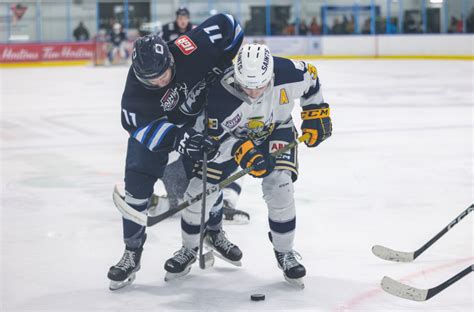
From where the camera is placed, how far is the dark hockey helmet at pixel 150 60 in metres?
2.79

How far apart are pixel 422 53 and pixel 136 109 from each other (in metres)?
16.3

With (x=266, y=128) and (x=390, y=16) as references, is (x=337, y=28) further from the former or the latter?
(x=266, y=128)

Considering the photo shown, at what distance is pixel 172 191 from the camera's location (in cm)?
409

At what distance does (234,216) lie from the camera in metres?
3.98

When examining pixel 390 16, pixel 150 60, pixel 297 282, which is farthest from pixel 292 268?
pixel 390 16

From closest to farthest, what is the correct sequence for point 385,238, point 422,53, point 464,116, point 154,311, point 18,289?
point 154,311, point 18,289, point 385,238, point 464,116, point 422,53

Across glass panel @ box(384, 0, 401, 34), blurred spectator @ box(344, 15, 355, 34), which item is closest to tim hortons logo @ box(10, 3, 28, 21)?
blurred spectator @ box(344, 15, 355, 34)

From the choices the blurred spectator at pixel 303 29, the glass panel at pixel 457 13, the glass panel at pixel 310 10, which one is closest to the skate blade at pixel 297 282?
the glass panel at pixel 457 13

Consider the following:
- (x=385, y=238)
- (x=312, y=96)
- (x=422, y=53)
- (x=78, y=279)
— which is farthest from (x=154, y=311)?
(x=422, y=53)

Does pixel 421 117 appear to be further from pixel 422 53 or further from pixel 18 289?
pixel 422 53

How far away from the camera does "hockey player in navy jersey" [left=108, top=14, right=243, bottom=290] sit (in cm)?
288

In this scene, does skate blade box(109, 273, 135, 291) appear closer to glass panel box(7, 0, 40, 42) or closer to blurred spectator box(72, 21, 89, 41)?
glass panel box(7, 0, 40, 42)

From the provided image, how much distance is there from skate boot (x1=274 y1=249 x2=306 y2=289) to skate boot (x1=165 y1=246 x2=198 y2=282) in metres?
0.37

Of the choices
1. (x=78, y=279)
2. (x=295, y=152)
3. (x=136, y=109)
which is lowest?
(x=78, y=279)
